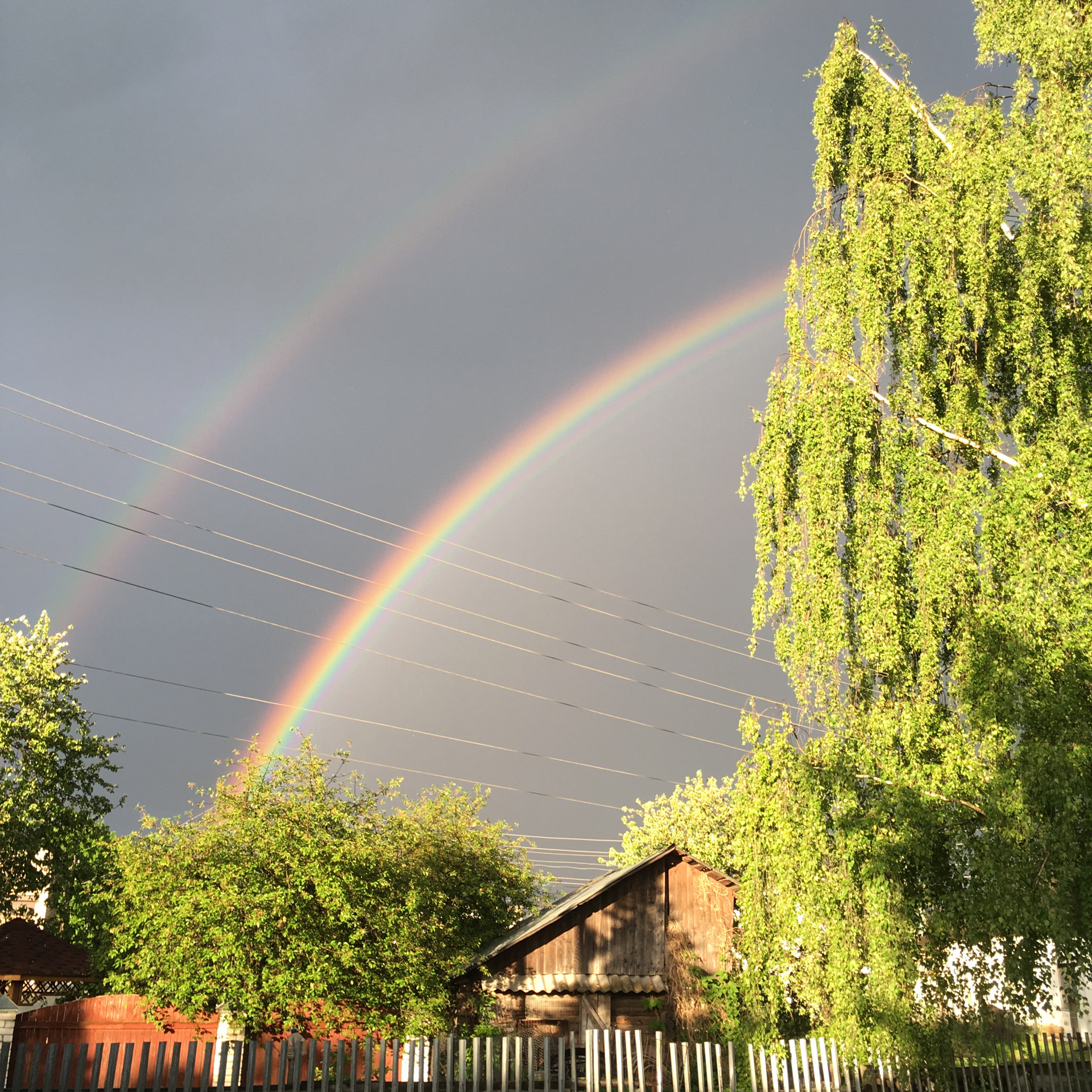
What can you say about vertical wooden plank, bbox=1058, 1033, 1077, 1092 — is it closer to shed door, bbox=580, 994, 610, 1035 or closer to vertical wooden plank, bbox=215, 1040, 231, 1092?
shed door, bbox=580, 994, 610, 1035

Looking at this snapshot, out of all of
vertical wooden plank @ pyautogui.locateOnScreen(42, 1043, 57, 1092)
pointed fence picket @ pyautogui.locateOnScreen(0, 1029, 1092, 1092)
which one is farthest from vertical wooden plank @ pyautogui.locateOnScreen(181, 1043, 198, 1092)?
vertical wooden plank @ pyautogui.locateOnScreen(42, 1043, 57, 1092)

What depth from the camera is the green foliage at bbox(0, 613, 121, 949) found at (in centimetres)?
3506

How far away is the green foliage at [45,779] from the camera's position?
35.1 meters

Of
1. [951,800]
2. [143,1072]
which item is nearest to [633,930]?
[951,800]

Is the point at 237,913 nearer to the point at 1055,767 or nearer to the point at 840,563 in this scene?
the point at 840,563

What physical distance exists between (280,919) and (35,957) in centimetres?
1554

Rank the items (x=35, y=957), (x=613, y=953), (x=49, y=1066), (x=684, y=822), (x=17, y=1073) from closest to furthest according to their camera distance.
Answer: (x=17, y=1073) < (x=49, y=1066) < (x=613, y=953) < (x=35, y=957) < (x=684, y=822)

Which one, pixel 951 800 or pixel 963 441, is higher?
pixel 963 441

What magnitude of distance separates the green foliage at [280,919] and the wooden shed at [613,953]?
2768 mm

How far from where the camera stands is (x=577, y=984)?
25.3 meters

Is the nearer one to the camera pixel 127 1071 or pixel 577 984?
pixel 127 1071

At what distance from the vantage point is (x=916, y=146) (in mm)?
17797

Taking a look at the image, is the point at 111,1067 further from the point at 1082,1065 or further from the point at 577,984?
the point at 1082,1065

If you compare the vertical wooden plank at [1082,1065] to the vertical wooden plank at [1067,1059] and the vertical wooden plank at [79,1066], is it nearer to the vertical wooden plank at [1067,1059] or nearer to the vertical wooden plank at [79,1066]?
the vertical wooden plank at [1067,1059]
